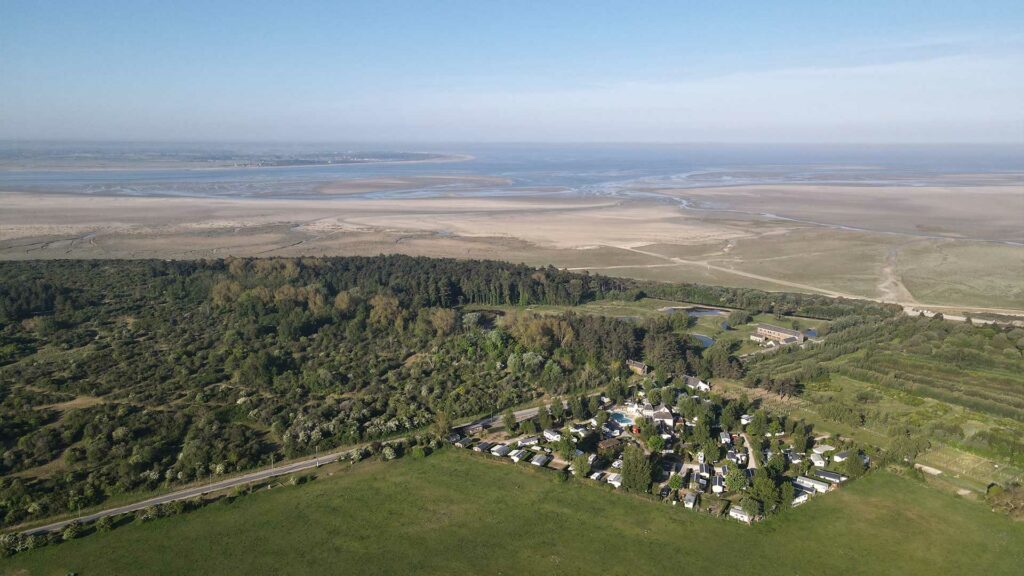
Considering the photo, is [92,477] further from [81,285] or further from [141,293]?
[81,285]

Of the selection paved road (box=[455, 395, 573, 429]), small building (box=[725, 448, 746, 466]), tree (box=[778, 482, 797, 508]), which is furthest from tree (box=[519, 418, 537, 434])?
tree (box=[778, 482, 797, 508])

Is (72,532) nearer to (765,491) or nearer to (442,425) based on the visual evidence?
(442,425)

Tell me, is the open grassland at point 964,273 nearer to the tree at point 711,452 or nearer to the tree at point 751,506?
the tree at point 711,452

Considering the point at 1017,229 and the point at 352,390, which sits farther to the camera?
the point at 1017,229

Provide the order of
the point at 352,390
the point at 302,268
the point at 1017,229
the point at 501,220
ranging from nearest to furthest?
the point at 352,390, the point at 302,268, the point at 1017,229, the point at 501,220

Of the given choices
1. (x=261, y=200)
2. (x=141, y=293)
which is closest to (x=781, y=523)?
(x=141, y=293)

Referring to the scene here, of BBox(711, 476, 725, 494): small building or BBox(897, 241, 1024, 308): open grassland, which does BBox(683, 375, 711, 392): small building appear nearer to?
BBox(711, 476, 725, 494): small building
